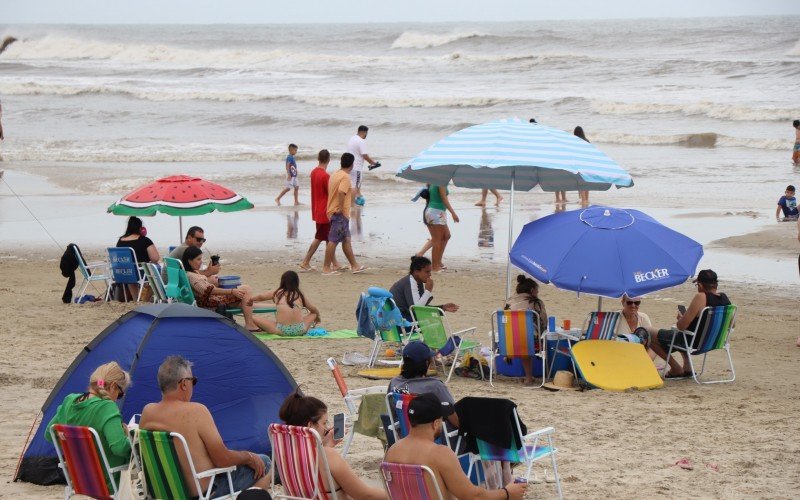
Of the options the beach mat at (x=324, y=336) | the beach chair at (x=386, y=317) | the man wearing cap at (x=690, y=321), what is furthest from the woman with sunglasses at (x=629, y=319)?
the beach mat at (x=324, y=336)

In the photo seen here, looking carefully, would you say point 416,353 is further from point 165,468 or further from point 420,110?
point 420,110

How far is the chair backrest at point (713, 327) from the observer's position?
8664mm

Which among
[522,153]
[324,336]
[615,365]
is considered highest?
[522,153]

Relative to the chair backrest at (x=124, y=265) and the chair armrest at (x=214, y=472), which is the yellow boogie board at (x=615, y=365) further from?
the chair backrest at (x=124, y=265)

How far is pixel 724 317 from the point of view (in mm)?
8695

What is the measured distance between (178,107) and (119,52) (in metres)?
48.0

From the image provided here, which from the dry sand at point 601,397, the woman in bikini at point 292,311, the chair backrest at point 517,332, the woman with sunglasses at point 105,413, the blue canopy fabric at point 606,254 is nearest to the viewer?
the woman with sunglasses at point 105,413

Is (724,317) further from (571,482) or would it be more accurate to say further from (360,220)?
(360,220)

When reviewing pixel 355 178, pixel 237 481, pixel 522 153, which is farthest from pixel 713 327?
pixel 355 178

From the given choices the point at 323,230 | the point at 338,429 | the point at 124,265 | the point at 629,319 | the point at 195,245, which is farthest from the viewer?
the point at 323,230

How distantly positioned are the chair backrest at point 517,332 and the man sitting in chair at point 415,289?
650mm

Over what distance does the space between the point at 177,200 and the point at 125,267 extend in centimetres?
93

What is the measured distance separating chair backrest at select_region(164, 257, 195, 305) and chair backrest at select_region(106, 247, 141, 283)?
1.16 m

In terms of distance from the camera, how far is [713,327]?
873 cm
